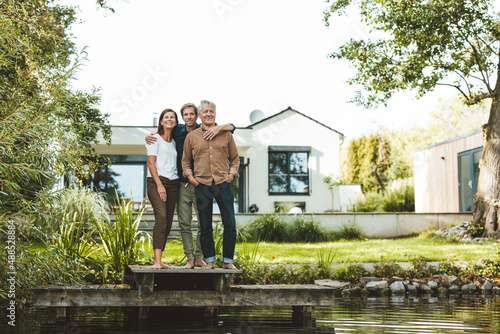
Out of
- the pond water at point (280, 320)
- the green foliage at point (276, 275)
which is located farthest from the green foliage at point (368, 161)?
the pond water at point (280, 320)

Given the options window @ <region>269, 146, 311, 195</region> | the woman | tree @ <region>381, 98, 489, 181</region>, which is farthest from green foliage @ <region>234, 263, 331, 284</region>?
tree @ <region>381, 98, 489, 181</region>

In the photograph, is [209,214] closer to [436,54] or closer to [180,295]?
[180,295]

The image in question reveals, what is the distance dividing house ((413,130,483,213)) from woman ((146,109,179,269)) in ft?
40.0

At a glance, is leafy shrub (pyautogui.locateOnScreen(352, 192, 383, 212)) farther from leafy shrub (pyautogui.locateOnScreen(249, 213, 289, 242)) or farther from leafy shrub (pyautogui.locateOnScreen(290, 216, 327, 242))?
leafy shrub (pyautogui.locateOnScreen(249, 213, 289, 242))

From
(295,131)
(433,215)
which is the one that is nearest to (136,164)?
(295,131)

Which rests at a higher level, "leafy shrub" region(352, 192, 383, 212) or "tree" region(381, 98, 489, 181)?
"tree" region(381, 98, 489, 181)

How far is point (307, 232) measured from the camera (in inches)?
453

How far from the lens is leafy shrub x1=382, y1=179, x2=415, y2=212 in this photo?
1772 centimetres

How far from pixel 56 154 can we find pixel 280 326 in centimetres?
269

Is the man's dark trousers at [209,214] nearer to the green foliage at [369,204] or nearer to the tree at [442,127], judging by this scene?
the green foliage at [369,204]

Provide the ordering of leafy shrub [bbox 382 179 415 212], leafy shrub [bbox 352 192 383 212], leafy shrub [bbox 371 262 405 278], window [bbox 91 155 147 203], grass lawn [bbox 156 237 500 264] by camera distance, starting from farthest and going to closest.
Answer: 1. window [bbox 91 155 147 203]
2. leafy shrub [bbox 352 192 383 212]
3. leafy shrub [bbox 382 179 415 212]
4. grass lawn [bbox 156 237 500 264]
5. leafy shrub [bbox 371 262 405 278]

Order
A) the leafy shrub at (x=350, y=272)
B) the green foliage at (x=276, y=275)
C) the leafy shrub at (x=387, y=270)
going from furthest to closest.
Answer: the leafy shrub at (x=387, y=270) → the leafy shrub at (x=350, y=272) → the green foliage at (x=276, y=275)

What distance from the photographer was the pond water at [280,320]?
4.35 m

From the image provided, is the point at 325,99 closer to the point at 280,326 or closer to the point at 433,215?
the point at 433,215
